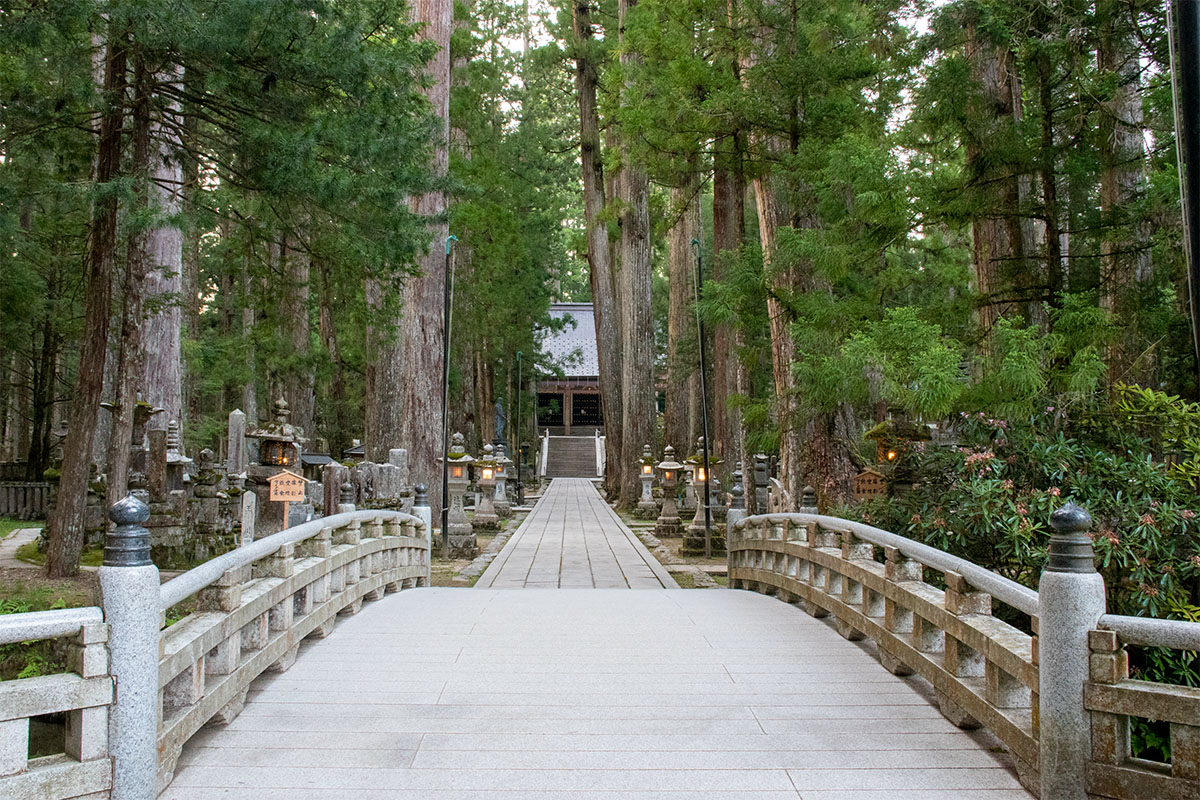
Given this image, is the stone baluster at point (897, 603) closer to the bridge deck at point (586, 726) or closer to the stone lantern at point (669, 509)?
the bridge deck at point (586, 726)

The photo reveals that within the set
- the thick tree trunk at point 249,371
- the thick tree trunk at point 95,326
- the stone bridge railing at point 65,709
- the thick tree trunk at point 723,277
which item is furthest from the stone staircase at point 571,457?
the stone bridge railing at point 65,709

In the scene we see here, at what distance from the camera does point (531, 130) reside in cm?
2872

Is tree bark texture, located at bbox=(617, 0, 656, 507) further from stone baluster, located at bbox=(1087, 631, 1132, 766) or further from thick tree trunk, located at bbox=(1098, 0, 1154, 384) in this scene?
stone baluster, located at bbox=(1087, 631, 1132, 766)

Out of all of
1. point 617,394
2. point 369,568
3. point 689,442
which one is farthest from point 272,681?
point 617,394

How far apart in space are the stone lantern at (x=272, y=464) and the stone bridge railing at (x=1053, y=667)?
737 cm

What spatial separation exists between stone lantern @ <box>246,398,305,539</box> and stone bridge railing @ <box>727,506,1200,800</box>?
737 centimetres

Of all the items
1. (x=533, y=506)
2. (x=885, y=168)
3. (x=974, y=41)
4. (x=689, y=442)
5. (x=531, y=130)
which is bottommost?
(x=533, y=506)

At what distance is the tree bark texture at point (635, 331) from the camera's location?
21.4 m

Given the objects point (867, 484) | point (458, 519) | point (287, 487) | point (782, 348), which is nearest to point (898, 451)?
point (867, 484)

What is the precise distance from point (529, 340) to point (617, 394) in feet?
31.7

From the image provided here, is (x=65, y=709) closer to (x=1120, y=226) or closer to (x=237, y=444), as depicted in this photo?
(x=1120, y=226)

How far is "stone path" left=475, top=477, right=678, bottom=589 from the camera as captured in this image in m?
11.1

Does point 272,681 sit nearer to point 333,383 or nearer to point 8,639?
point 8,639

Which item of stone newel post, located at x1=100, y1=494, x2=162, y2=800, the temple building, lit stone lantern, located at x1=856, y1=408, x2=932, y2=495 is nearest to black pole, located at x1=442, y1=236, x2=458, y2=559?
lit stone lantern, located at x1=856, y1=408, x2=932, y2=495
